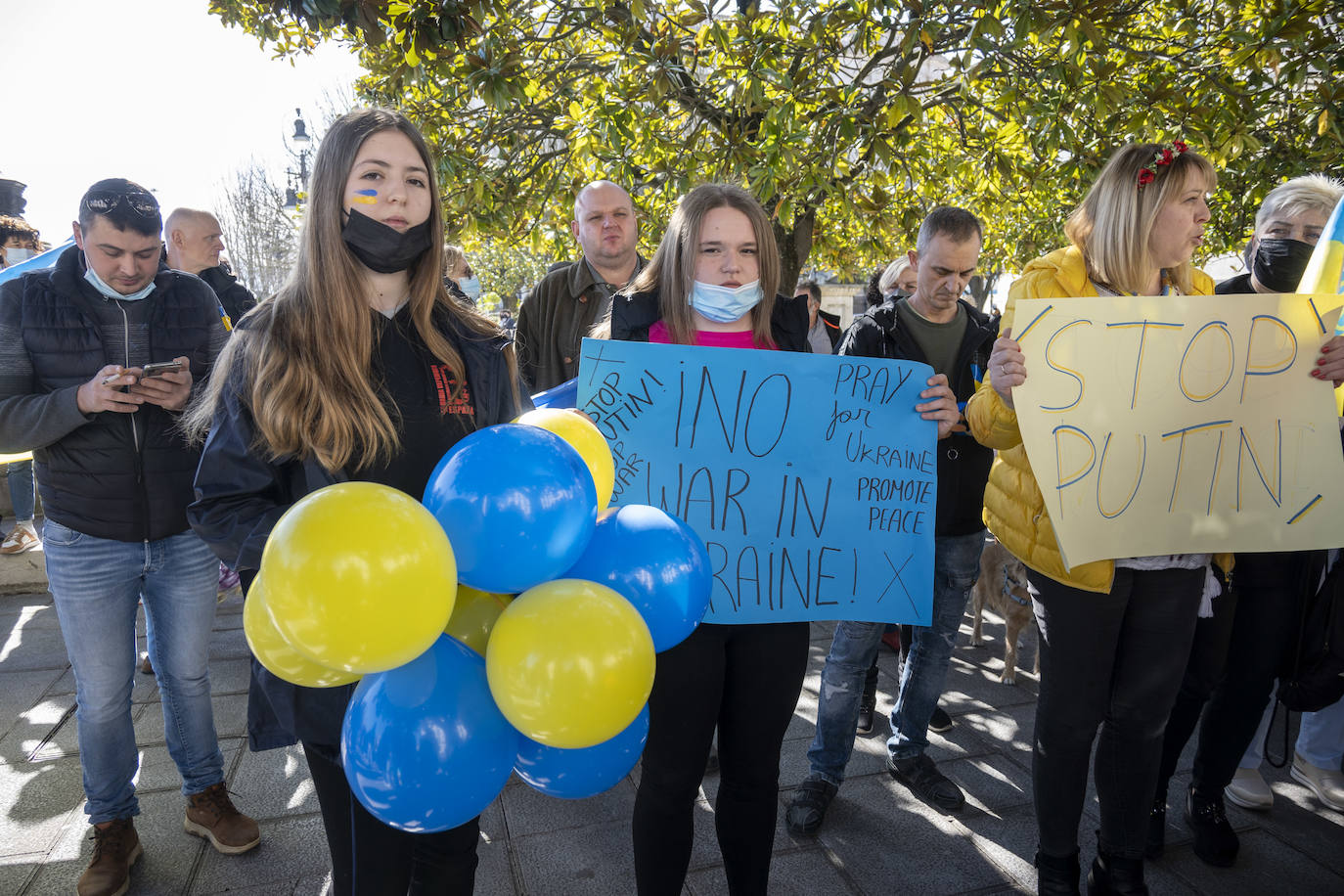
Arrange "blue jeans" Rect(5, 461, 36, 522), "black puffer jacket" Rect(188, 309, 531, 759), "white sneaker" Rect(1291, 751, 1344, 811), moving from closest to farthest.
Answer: "black puffer jacket" Rect(188, 309, 531, 759)
"white sneaker" Rect(1291, 751, 1344, 811)
"blue jeans" Rect(5, 461, 36, 522)

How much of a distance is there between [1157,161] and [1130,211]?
0.14 meters

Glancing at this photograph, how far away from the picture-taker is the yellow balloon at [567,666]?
3.70 feet

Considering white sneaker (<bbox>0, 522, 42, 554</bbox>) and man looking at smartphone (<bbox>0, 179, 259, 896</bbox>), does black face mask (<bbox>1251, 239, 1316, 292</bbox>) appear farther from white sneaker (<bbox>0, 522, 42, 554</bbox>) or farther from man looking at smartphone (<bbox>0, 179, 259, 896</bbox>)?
white sneaker (<bbox>0, 522, 42, 554</bbox>)

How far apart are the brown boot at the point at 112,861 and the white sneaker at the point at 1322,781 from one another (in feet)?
14.7

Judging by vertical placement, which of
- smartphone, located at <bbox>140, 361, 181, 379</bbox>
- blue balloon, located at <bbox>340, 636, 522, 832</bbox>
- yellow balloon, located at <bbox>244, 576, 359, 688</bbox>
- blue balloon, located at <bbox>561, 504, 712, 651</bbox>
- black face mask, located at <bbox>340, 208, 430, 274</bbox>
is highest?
black face mask, located at <bbox>340, 208, 430, 274</bbox>

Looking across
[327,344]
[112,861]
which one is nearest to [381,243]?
[327,344]

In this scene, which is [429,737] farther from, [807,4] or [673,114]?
[673,114]

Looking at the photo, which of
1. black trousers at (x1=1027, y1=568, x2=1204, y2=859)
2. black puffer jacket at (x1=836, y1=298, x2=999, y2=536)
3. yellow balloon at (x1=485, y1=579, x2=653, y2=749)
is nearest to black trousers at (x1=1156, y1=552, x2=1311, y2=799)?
black trousers at (x1=1027, y1=568, x2=1204, y2=859)

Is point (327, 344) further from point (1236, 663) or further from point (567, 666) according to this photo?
point (1236, 663)

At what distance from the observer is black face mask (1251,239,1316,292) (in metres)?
2.54

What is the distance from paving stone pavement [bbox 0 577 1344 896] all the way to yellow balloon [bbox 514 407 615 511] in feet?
5.33

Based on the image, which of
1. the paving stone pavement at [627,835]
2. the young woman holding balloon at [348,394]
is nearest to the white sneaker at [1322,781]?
the paving stone pavement at [627,835]

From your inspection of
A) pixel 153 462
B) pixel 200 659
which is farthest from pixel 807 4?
pixel 200 659

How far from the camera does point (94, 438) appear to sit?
240 cm
